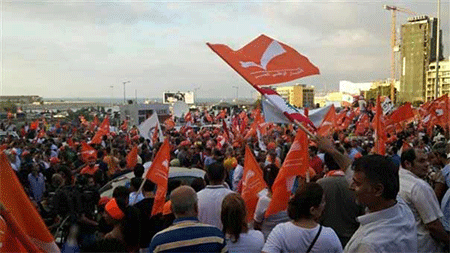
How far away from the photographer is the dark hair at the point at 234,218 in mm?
4246

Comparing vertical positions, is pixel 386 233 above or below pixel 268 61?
below

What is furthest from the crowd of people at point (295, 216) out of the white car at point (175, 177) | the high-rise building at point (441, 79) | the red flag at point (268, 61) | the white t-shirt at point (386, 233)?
the high-rise building at point (441, 79)

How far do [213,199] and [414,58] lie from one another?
124069 mm

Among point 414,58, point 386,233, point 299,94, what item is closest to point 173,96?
point 414,58

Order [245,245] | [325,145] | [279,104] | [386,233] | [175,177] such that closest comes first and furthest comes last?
[386,233]
[325,145]
[245,245]
[279,104]
[175,177]

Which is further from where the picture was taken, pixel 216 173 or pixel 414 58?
→ pixel 414 58

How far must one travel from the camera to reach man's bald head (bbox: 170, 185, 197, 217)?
3.72 metres

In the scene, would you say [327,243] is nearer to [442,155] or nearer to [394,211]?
[394,211]

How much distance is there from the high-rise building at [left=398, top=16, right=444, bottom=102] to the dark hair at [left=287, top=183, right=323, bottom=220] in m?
117

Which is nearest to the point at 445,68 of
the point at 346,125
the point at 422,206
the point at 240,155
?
the point at 346,125

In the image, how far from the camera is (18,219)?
3.64m

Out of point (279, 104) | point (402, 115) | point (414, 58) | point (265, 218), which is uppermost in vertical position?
point (414, 58)

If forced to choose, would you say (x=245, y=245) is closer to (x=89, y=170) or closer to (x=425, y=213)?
(x=425, y=213)

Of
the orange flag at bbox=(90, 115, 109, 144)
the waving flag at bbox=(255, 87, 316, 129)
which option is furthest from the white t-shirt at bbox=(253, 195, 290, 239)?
the orange flag at bbox=(90, 115, 109, 144)
